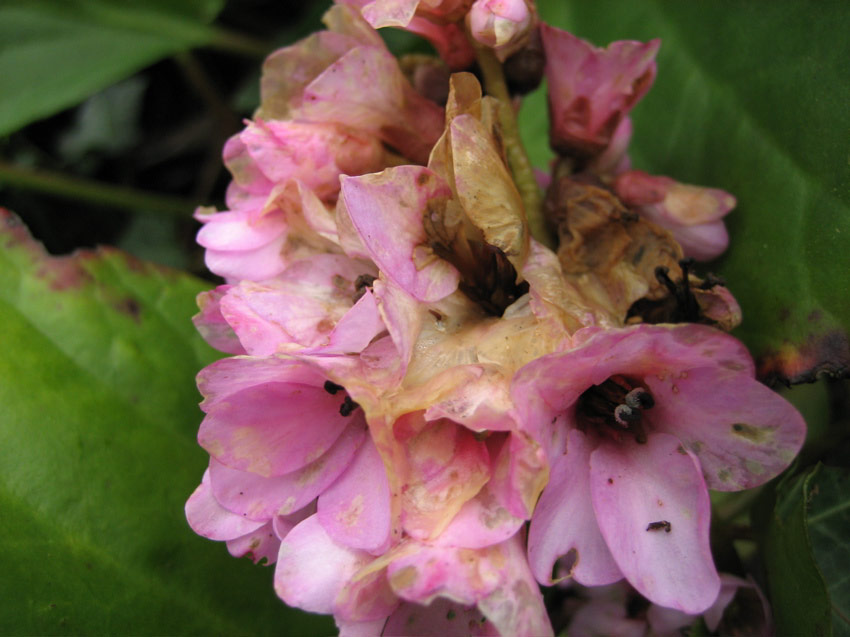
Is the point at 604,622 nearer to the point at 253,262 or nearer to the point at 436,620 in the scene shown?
the point at 436,620

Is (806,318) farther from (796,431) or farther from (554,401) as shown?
(554,401)

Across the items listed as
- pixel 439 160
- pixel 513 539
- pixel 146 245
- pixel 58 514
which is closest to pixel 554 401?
pixel 513 539

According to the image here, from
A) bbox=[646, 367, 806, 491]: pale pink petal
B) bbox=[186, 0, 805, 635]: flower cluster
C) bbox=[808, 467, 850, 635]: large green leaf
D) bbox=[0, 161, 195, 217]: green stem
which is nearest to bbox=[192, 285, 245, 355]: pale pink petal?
bbox=[186, 0, 805, 635]: flower cluster

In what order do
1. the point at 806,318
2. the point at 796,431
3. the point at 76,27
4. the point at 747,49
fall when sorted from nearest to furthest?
the point at 796,431 → the point at 806,318 → the point at 747,49 → the point at 76,27

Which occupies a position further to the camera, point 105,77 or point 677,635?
point 105,77

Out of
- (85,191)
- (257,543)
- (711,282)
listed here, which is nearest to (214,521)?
(257,543)

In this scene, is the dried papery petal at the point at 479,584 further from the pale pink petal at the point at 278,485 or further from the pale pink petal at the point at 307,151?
the pale pink petal at the point at 307,151

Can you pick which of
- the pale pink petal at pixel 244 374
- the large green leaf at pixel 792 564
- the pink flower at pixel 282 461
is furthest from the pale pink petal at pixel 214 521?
the large green leaf at pixel 792 564
